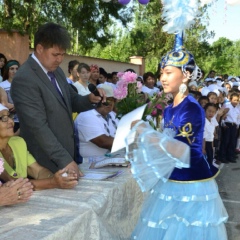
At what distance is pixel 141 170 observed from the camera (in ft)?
7.70

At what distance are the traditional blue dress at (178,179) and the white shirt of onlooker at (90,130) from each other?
3.83 feet

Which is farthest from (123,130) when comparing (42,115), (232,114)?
(232,114)

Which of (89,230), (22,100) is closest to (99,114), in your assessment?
(22,100)

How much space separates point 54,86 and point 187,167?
109 cm

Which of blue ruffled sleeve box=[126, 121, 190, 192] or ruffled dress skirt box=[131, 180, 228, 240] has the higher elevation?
blue ruffled sleeve box=[126, 121, 190, 192]

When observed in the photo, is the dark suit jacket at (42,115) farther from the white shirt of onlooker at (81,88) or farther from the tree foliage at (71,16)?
the tree foliage at (71,16)

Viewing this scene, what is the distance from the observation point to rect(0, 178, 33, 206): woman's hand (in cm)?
203

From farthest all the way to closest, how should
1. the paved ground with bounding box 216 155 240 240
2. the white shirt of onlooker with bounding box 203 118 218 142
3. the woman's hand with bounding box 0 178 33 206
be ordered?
the white shirt of onlooker with bounding box 203 118 218 142, the paved ground with bounding box 216 155 240 240, the woman's hand with bounding box 0 178 33 206

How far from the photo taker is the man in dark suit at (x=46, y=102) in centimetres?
252

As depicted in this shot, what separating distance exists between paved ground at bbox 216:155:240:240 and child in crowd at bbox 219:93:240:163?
0.25 metres

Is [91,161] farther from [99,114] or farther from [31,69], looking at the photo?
[31,69]

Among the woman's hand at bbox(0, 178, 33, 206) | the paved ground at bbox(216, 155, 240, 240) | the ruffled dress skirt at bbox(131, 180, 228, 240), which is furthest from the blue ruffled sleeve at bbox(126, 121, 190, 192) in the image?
the paved ground at bbox(216, 155, 240, 240)

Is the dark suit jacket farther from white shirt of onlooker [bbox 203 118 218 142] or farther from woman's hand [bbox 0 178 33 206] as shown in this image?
white shirt of onlooker [bbox 203 118 218 142]

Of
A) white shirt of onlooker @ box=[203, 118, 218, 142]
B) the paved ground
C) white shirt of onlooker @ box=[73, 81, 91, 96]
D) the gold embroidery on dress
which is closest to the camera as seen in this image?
the gold embroidery on dress
